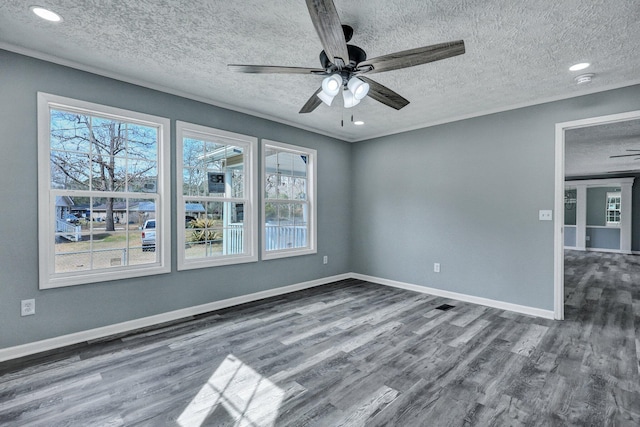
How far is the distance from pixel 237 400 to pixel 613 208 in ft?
41.1

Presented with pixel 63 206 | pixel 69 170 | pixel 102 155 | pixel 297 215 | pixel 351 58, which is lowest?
pixel 297 215

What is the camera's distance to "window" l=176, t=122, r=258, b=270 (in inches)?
141

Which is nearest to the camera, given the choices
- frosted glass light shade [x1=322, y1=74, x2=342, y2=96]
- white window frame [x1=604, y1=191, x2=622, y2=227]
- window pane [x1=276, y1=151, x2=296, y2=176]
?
frosted glass light shade [x1=322, y1=74, x2=342, y2=96]

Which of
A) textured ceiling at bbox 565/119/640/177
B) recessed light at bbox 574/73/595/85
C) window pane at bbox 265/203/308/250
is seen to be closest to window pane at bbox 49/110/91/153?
window pane at bbox 265/203/308/250

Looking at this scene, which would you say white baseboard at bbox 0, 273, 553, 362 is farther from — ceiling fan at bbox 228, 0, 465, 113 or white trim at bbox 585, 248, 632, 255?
white trim at bbox 585, 248, 632, 255

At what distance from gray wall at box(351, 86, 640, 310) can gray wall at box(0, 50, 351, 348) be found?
2.23m

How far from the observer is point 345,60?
204 cm

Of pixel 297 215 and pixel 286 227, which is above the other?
pixel 297 215

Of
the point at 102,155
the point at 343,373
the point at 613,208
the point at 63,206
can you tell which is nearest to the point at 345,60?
the point at 343,373

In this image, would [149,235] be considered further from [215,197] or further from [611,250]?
[611,250]

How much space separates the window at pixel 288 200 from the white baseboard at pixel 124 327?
600mm

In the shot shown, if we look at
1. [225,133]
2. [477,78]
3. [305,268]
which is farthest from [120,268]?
[477,78]

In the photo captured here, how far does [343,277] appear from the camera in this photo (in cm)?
555

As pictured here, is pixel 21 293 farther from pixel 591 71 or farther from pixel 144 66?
pixel 591 71
